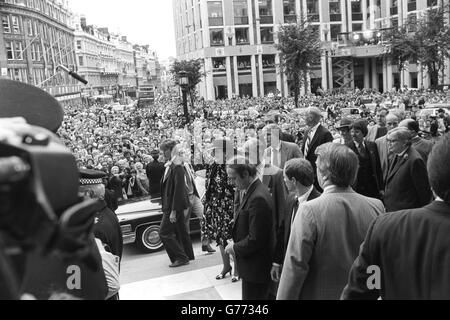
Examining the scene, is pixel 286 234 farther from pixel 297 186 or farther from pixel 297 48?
pixel 297 48

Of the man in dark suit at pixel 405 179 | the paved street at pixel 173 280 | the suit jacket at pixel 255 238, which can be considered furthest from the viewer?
the paved street at pixel 173 280

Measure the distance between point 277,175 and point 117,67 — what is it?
13569 cm

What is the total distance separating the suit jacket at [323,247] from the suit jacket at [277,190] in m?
1.65

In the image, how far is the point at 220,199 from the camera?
234 inches

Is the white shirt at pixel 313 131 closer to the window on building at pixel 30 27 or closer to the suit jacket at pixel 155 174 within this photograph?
the suit jacket at pixel 155 174

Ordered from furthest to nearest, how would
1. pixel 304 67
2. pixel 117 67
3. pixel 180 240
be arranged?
pixel 117 67 < pixel 304 67 < pixel 180 240

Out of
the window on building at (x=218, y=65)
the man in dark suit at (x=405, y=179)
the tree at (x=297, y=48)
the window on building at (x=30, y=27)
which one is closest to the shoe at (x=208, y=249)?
the man in dark suit at (x=405, y=179)

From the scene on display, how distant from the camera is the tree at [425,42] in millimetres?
33781

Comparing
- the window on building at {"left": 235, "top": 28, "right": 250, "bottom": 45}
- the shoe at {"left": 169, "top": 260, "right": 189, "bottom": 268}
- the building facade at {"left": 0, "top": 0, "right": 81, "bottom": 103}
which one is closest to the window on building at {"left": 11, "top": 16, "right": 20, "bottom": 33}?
the building facade at {"left": 0, "top": 0, "right": 81, "bottom": 103}

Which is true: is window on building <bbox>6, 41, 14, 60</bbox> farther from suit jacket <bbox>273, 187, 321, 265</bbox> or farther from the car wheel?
suit jacket <bbox>273, 187, 321, 265</bbox>

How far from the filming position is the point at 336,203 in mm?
2957

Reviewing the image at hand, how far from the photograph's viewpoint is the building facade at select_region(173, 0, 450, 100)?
60.4 m
